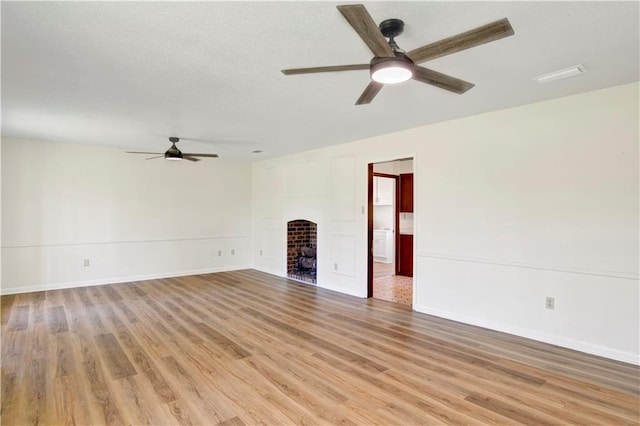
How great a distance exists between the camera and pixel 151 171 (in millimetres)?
6738

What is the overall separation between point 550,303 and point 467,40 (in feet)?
9.77

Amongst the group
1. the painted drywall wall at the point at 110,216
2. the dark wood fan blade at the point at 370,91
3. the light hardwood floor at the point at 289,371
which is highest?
the dark wood fan blade at the point at 370,91

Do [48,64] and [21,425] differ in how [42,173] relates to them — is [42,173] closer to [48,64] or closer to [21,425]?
[48,64]

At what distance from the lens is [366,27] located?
1602mm

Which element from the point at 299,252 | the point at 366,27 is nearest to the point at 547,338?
the point at 366,27

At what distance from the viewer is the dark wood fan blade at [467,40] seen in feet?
5.23

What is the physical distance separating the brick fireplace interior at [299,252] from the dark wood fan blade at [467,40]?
17.4 feet

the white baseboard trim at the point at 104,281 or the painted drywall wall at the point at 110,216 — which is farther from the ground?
the painted drywall wall at the point at 110,216

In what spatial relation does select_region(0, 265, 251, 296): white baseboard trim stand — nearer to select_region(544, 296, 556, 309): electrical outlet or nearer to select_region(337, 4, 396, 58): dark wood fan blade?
select_region(544, 296, 556, 309): electrical outlet

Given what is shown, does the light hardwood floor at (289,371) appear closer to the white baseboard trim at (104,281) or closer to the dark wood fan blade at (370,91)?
the white baseboard trim at (104,281)

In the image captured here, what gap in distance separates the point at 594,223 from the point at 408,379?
2327mm

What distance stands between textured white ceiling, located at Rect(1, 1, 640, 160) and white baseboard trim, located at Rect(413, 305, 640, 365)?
2419mm

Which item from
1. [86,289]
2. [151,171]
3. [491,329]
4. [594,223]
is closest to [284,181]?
[151,171]

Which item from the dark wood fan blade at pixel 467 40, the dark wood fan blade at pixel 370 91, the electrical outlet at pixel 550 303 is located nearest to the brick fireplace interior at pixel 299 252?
the electrical outlet at pixel 550 303
